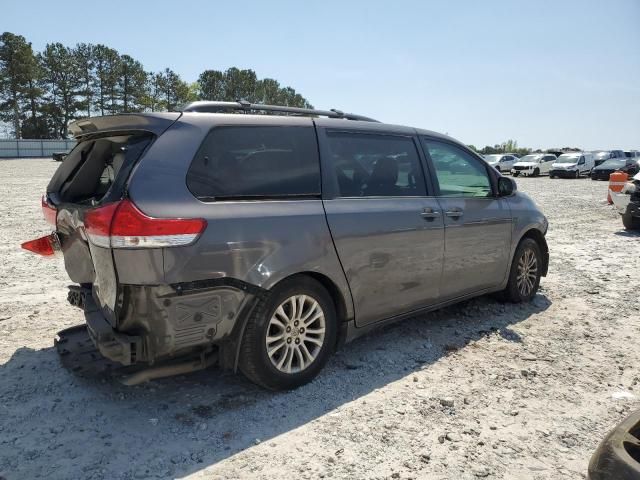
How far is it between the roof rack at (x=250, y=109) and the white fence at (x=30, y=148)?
54.6 meters

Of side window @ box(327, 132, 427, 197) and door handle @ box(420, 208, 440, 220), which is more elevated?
side window @ box(327, 132, 427, 197)

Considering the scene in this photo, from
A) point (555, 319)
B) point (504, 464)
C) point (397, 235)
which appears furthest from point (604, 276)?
point (504, 464)

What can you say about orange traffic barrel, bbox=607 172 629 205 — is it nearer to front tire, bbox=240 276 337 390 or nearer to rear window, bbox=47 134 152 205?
front tire, bbox=240 276 337 390

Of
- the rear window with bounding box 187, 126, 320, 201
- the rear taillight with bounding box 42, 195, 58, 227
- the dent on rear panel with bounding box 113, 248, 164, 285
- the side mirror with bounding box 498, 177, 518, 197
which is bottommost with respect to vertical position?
the dent on rear panel with bounding box 113, 248, 164, 285

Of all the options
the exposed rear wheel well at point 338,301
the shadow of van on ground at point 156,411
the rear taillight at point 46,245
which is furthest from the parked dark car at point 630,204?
the rear taillight at point 46,245

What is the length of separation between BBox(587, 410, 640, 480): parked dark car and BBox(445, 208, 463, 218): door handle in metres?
2.62

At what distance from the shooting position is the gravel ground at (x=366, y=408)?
2.66 meters

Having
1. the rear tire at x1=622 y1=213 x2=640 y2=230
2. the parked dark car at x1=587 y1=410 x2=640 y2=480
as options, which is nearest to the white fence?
the rear tire at x1=622 y1=213 x2=640 y2=230

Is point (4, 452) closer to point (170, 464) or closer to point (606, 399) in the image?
point (170, 464)

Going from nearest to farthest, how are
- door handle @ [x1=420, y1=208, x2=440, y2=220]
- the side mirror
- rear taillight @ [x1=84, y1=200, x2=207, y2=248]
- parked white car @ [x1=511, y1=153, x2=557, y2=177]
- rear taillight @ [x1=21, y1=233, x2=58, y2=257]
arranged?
rear taillight @ [x1=84, y1=200, x2=207, y2=248], rear taillight @ [x1=21, y1=233, x2=58, y2=257], door handle @ [x1=420, y1=208, x2=440, y2=220], the side mirror, parked white car @ [x1=511, y1=153, x2=557, y2=177]

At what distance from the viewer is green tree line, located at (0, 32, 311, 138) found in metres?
61.8

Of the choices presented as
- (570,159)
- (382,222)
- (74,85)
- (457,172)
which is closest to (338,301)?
(382,222)

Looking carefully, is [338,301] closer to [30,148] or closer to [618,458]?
[618,458]

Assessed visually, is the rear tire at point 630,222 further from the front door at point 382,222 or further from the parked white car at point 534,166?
the parked white car at point 534,166
